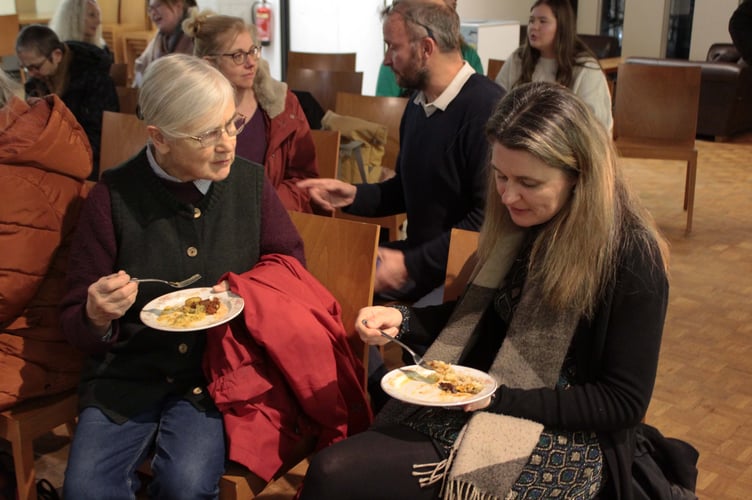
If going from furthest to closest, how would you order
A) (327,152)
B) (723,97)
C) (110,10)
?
(110,10) → (723,97) → (327,152)

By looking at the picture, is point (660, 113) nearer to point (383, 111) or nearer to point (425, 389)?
point (383, 111)

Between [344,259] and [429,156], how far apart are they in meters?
0.61

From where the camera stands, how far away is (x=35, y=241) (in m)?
2.05

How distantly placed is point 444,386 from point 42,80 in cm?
336

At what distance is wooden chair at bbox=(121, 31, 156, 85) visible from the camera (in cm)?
898

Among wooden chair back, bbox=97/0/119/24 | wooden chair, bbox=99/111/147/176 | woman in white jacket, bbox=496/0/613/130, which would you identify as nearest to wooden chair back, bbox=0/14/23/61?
wooden chair back, bbox=97/0/119/24

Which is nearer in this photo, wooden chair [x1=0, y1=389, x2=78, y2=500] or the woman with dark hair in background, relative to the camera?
the woman with dark hair in background

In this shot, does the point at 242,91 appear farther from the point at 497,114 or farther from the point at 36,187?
the point at 497,114

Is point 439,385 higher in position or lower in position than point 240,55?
lower

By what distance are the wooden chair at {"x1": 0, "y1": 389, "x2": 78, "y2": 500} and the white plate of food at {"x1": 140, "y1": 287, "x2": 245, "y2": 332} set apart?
45 centimetres

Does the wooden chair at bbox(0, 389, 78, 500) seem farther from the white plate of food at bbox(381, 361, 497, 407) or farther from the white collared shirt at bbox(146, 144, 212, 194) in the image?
the white plate of food at bbox(381, 361, 497, 407)

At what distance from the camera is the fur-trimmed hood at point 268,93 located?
303 cm

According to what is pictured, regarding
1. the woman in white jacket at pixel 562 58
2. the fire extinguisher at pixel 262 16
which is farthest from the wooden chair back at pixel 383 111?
the fire extinguisher at pixel 262 16

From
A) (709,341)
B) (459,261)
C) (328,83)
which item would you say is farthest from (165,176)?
(328,83)
